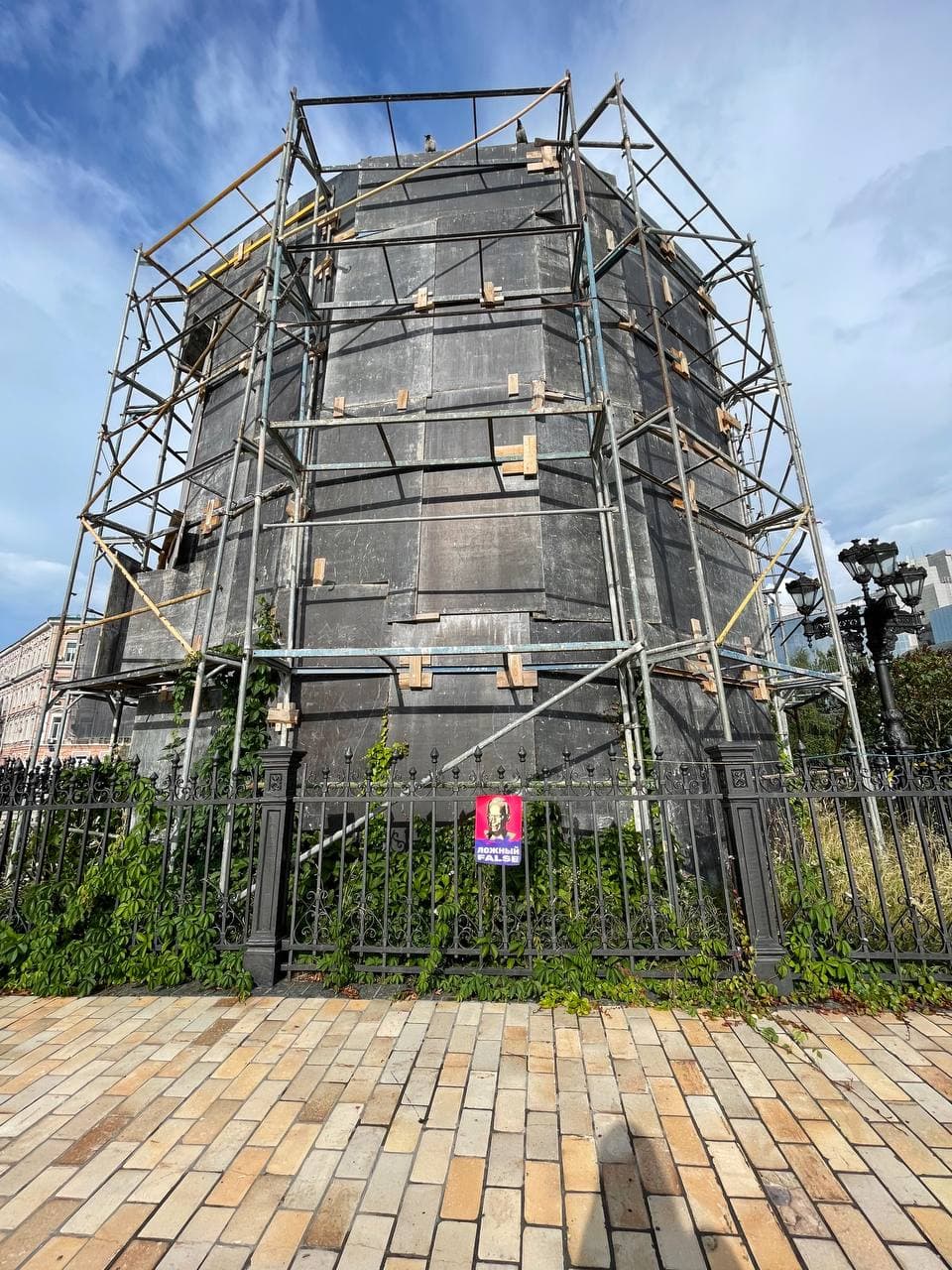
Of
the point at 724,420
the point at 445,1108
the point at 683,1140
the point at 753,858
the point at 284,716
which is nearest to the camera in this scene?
the point at 683,1140

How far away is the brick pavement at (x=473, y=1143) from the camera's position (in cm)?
239

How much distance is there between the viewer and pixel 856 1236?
2.39m

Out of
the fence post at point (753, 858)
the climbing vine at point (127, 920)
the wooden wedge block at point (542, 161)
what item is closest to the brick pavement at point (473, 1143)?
the fence post at point (753, 858)

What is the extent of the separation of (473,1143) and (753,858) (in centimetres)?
314

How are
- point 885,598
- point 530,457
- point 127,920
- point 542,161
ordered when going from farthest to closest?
point 542,161 → point 885,598 → point 530,457 → point 127,920

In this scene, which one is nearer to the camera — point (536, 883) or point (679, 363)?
point (536, 883)

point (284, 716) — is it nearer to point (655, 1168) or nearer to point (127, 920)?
point (127, 920)

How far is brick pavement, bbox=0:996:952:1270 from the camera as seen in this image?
2.39 meters

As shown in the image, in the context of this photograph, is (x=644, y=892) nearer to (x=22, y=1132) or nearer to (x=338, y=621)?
(x=22, y=1132)

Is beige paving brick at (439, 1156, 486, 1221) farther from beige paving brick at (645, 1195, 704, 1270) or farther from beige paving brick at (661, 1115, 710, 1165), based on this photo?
beige paving brick at (661, 1115, 710, 1165)

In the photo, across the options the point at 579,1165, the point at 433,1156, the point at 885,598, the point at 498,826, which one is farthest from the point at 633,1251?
the point at 885,598

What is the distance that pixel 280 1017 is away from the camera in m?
4.46

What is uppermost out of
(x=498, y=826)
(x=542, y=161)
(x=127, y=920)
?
(x=542, y=161)

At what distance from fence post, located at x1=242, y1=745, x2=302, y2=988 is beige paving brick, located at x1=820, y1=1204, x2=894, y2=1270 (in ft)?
13.8
